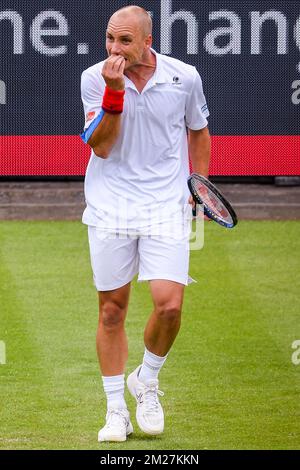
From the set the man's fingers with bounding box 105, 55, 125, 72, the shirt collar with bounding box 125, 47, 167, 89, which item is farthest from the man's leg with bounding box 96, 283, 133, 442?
the man's fingers with bounding box 105, 55, 125, 72

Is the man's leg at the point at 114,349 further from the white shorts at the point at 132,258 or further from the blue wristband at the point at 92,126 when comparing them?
the blue wristband at the point at 92,126

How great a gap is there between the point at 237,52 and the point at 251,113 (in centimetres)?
54

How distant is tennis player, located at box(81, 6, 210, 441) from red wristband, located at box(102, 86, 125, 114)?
10 cm

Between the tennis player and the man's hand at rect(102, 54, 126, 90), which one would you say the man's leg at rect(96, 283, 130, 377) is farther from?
the man's hand at rect(102, 54, 126, 90)

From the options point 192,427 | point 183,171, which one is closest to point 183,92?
point 183,171

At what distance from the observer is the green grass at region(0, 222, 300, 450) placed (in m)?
5.79

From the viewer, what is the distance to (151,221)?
557cm

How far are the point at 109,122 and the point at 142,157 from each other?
30 cm

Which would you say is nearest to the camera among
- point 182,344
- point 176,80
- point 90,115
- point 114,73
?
point 114,73

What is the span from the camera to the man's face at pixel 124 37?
5.35m

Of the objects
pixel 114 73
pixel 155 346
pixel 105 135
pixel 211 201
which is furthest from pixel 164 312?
pixel 114 73

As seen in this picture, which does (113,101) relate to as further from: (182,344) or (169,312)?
(182,344)

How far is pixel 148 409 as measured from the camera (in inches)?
223

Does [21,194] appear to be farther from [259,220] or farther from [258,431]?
[258,431]
